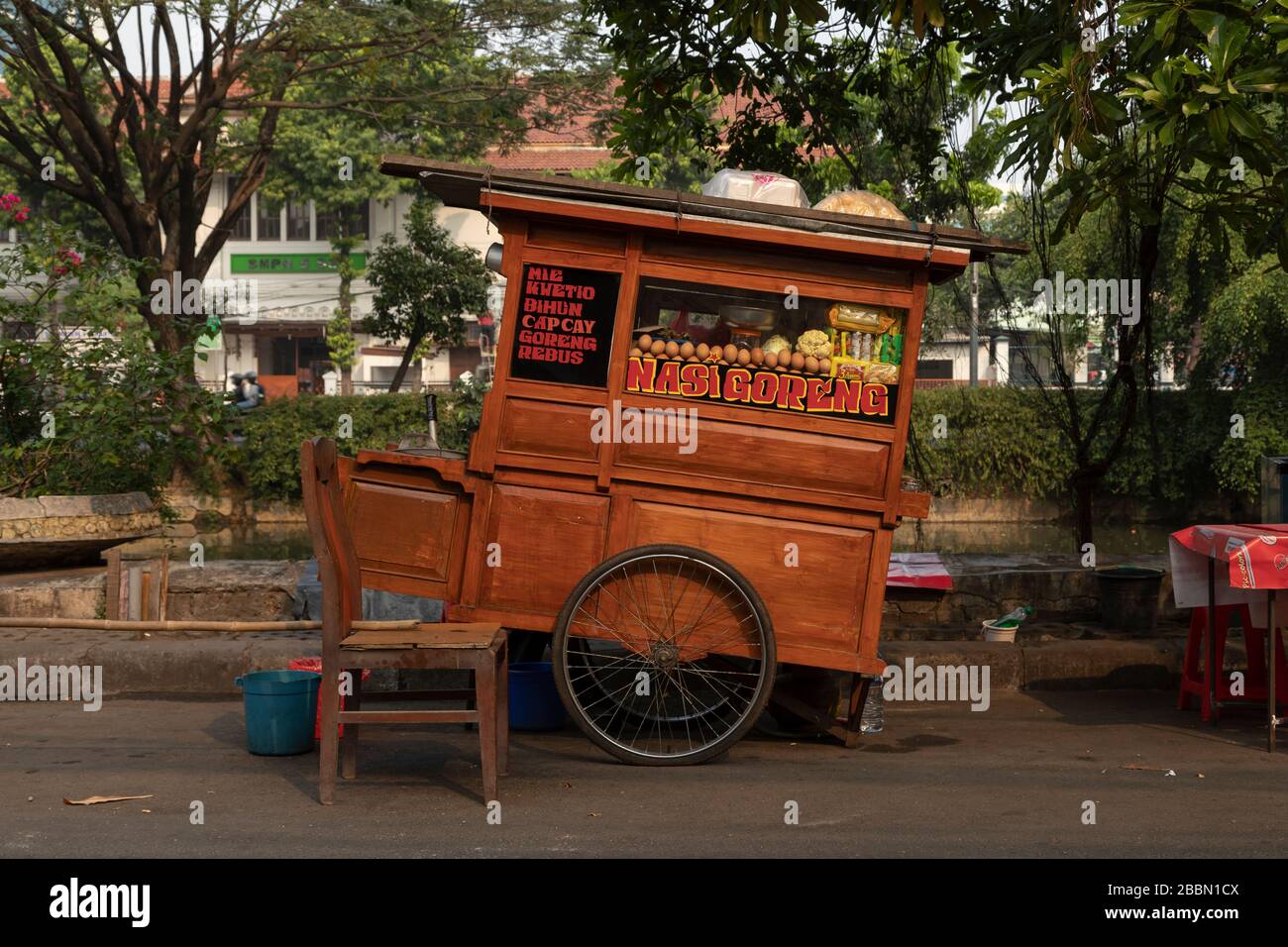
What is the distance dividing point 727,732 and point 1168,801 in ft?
5.89

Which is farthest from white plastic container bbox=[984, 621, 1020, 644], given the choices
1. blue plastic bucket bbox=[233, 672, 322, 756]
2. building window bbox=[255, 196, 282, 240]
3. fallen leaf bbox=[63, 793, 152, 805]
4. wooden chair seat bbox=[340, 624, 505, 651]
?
building window bbox=[255, 196, 282, 240]

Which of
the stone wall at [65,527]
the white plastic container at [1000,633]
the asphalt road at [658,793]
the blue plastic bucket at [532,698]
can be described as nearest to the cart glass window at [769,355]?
the blue plastic bucket at [532,698]

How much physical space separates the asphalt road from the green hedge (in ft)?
45.3

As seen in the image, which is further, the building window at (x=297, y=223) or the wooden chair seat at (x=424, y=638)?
the building window at (x=297, y=223)

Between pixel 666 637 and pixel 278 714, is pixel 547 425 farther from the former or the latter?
pixel 278 714

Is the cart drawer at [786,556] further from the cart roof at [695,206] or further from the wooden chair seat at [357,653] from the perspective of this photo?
the cart roof at [695,206]

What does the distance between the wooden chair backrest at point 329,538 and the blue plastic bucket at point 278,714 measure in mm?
599

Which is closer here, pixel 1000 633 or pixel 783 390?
pixel 783 390

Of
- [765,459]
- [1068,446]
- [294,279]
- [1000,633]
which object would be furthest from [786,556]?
[294,279]

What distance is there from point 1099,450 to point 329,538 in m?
16.1

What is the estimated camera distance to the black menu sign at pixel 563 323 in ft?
19.9

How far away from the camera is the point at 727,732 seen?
19.3 feet

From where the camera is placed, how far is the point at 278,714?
5.81 meters

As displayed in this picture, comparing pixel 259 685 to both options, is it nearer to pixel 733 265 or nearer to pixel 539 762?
pixel 539 762
